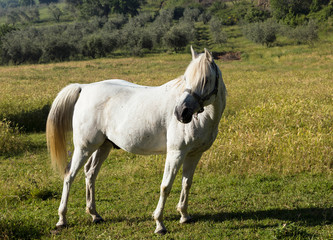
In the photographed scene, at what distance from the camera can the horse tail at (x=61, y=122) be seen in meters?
4.73

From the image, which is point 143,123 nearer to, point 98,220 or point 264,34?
point 98,220

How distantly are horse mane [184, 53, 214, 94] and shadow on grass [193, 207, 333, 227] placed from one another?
2287mm

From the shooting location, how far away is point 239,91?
49.3ft

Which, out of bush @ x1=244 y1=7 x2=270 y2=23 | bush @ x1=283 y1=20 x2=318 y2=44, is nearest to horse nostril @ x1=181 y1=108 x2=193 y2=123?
bush @ x1=283 y1=20 x2=318 y2=44

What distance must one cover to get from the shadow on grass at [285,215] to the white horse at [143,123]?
0.51 metres

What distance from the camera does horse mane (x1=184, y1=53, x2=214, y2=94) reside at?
137 inches

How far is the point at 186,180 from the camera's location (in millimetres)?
4520

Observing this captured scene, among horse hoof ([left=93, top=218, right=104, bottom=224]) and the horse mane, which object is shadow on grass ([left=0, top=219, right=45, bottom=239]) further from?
the horse mane

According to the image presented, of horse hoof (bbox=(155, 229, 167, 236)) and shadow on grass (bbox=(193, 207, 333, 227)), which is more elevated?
horse hoof (bbox=(155, 229, 167, 236))

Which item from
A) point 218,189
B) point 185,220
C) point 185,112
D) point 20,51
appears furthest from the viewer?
point 20,51

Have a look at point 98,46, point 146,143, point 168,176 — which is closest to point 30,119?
point 146,143

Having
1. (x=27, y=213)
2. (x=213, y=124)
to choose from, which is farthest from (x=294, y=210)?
(x=27, y=213)

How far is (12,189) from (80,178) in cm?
141

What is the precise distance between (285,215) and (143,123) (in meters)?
2.67
